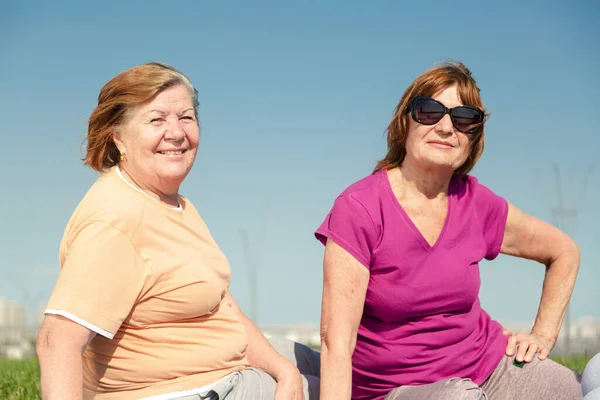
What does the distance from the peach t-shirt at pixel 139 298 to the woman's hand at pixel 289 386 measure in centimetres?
28

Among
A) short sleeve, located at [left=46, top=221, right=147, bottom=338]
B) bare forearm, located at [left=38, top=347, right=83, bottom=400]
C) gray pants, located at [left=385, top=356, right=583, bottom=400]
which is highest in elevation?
short sleeve, located at [left=46, top=221, right=147, bottom=338]

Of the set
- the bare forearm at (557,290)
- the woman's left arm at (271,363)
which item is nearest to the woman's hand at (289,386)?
the woman's left arm at (271,363)

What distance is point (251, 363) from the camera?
4016 millimetres

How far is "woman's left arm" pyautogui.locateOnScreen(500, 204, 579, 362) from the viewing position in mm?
4602

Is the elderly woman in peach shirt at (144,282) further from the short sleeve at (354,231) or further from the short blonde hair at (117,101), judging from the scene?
the short sleeve at (354,231)

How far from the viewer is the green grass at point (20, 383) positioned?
546 centimetres

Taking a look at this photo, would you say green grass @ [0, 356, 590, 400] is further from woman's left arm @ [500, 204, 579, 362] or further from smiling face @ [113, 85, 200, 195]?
smiling face @ [113, 85, 200, 195]

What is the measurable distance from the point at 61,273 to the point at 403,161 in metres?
1.96

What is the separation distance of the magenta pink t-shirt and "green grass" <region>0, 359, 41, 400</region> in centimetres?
263

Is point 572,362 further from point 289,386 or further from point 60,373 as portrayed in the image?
point 60,373

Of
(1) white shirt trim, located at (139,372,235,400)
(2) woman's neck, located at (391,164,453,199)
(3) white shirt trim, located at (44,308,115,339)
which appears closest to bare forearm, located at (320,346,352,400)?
(1) white shirt trim, located at (139,372,235,400)

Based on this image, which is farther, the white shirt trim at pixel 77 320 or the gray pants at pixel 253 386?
the gray pants at pixel 253 386

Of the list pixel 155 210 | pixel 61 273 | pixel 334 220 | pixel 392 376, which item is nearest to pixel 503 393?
pixel 392 376

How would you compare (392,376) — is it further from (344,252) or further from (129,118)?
(129,118)
